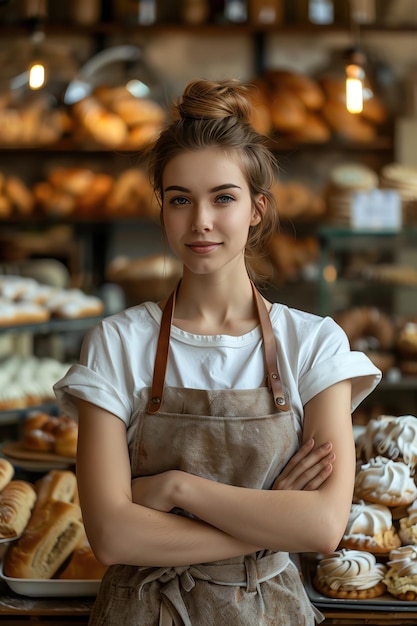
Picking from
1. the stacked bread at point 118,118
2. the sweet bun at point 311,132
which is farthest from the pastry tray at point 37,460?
the sweet bun at point 311,132

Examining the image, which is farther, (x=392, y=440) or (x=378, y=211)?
(x=378, y=211)

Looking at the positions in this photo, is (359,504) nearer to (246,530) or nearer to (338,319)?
(246,530)

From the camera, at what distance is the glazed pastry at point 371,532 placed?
163 cm

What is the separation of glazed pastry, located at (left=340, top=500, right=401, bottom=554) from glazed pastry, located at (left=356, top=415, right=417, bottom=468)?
12 centimetres

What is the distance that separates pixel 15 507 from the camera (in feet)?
5.86

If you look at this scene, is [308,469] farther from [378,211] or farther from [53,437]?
[378,211]

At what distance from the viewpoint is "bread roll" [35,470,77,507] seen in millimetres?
1935

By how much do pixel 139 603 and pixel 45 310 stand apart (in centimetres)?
228

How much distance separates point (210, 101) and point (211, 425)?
1.82 feet

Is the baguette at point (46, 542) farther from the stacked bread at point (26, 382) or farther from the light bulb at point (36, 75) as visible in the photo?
the light bulb at point (36, 75)

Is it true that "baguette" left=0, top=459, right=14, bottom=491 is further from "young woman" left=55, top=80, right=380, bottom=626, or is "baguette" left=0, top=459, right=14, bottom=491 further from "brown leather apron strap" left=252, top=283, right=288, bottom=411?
"brown leather apron strap" left=252, top=283, right=288, bottom=411

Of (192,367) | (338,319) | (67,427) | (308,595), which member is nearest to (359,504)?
(308,595)

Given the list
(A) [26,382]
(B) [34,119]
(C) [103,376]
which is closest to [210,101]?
(C) [103,376]

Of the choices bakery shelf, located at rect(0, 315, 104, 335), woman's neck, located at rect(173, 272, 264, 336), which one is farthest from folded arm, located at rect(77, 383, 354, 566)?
bakery shelf, located at rect(0, 315, 104, 335)
